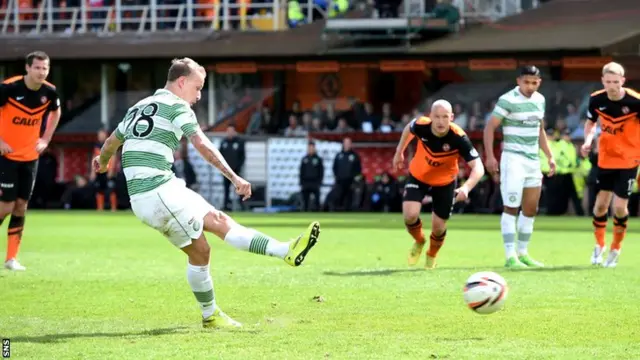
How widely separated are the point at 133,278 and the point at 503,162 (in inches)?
196

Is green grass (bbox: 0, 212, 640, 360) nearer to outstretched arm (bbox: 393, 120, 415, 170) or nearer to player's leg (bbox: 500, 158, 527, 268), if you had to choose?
player's leg (bbox: 500, 158, 527, 268)

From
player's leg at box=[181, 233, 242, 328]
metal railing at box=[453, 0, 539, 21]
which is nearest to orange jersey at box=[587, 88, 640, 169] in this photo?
player's leg at box=[181, 233, 242, 328]

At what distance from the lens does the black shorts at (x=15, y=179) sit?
16.4 meters

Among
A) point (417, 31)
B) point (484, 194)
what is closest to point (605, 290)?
point (484, 194)

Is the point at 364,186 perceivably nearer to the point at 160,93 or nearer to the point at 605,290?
the point at 605,290

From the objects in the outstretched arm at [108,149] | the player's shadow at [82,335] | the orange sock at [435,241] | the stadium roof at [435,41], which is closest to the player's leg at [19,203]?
the orange sock at [435,241]

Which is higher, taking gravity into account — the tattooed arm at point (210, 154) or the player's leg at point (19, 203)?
the tattooed arm at point (210, 154)

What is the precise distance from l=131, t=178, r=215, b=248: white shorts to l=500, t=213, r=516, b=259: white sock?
6916mm

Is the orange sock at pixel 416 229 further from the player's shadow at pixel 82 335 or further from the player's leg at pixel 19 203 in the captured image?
the player's shadow at pixel 82 335

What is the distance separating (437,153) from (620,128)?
2.41 m

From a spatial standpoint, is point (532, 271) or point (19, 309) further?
point (532, 271)

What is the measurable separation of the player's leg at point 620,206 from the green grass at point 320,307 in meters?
0.39

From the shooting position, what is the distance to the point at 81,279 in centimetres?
1519

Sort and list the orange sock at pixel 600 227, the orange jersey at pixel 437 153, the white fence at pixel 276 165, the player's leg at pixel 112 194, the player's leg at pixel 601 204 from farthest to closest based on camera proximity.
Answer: the white fence at pixel 276 165, the player's leg at pixel 112 194, the orange sock at pixel 600 227, the player's leg at pixel 601 204, the orange jersey at pixel 437 153
